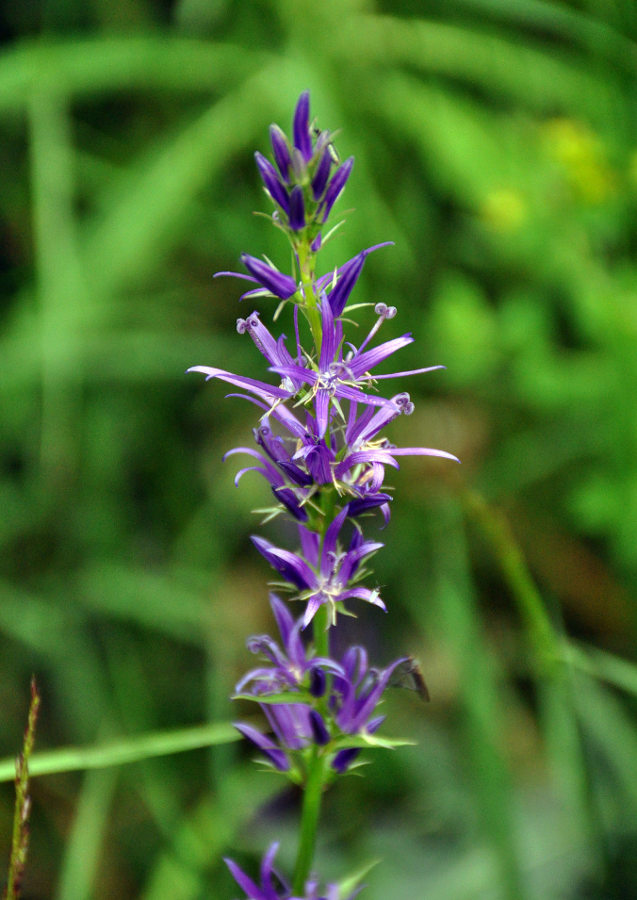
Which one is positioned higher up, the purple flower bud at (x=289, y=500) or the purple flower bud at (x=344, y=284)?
the purple flower bud at (x=344, y=284)

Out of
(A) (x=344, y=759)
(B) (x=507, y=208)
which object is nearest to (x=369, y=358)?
(A) (x=344, y=759)

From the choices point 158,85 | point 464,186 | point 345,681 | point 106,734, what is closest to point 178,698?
point 106,734

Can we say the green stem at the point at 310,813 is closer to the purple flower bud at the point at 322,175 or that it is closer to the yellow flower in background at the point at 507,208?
the purple flower bud at the point at 322,175

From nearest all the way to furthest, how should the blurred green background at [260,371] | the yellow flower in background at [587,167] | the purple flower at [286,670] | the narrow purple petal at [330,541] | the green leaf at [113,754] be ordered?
the narrow purple petal at [330,541] → the purple flower at [286,670] → the green leaf at [113,754] → the blurred green background at [260,371] → the yellow flower in background at [587,167]

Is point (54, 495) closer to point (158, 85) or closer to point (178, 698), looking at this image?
point (178, 698)

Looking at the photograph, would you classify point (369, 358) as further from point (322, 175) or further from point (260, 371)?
point (260, 371)

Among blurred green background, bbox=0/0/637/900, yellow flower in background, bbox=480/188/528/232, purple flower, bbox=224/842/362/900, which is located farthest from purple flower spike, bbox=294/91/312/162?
yellow flower in background, bbox=480/188/528/232

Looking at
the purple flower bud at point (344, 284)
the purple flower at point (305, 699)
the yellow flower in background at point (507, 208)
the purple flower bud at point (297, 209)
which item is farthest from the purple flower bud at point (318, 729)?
the yellow flower in background at point (507, 208)
